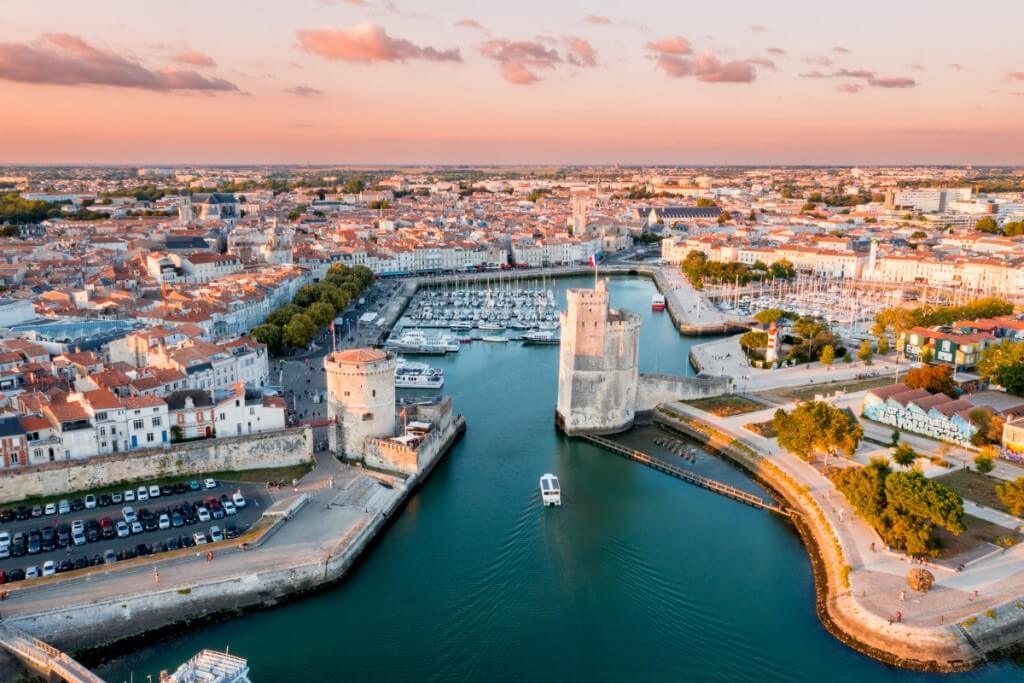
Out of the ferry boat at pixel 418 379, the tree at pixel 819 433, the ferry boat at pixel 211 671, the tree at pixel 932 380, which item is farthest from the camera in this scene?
the ferry boat at pixel 418 379

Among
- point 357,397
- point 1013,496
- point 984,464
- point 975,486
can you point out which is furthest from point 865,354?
point 357,397

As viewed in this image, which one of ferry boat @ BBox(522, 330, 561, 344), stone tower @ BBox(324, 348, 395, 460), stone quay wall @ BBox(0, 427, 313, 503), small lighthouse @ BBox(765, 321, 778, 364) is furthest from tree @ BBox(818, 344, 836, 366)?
stone quay wall @ BBox(0, 427, 313, 503)

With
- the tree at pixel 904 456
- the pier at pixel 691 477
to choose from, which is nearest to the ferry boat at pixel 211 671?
the pier at pixel 691 477

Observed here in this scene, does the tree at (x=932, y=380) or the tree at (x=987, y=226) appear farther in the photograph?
the tree at (x=987, y=226)

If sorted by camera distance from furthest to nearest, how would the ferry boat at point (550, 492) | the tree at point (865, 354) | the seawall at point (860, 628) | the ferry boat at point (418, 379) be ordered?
the tree at point (865, 354) < the ferry boat at point (418, 379) < the ferry boat at point (550, 492) < the seawall at point (860, 628)

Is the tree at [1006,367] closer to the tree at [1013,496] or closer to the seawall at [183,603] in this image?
the tree at [1013,496]

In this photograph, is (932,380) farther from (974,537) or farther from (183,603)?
(183,603)
